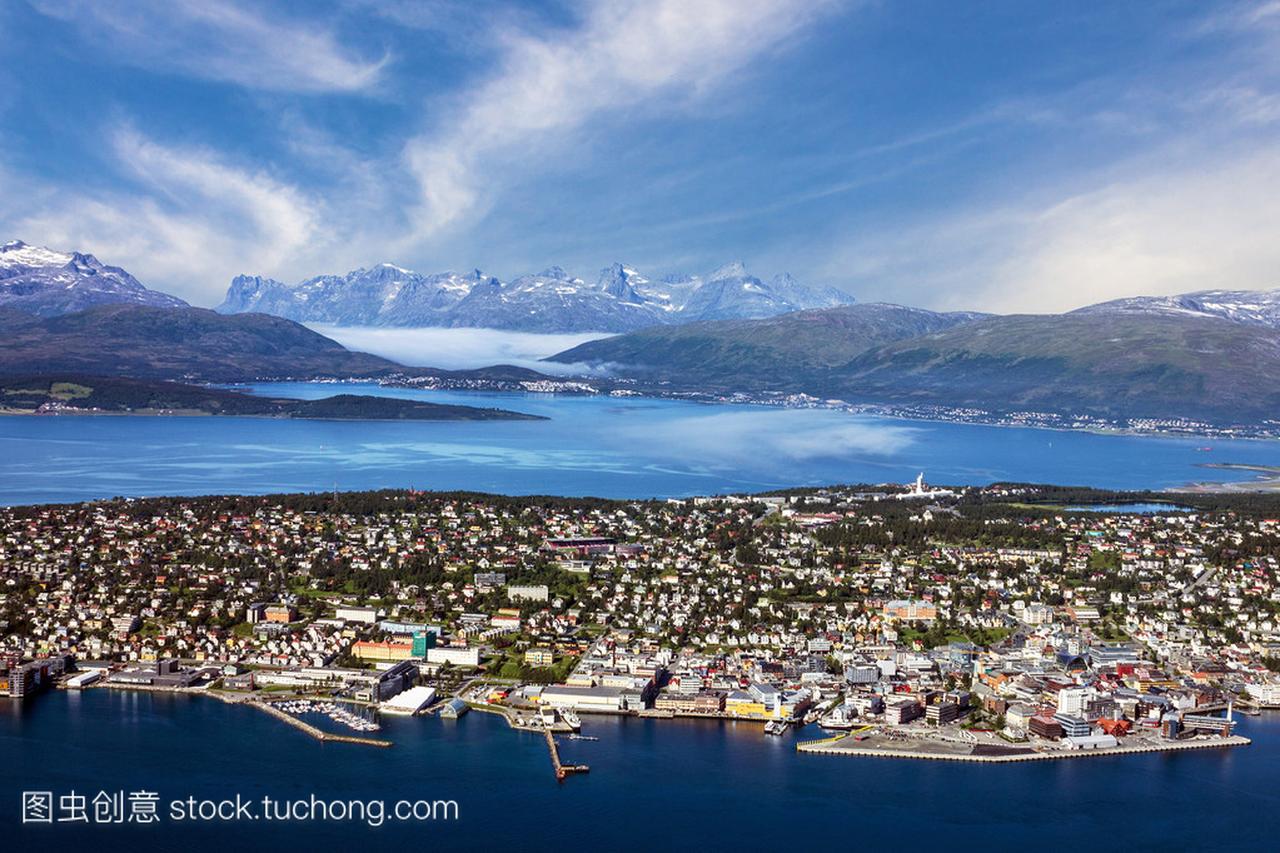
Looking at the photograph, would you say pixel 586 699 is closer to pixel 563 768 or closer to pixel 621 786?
pixel 563 768

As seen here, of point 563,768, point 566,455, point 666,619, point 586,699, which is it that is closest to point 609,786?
point 563,768

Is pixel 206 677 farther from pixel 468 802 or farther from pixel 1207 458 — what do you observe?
pixel 1207 458

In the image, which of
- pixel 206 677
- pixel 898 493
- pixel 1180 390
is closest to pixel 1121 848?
pixel 206 677

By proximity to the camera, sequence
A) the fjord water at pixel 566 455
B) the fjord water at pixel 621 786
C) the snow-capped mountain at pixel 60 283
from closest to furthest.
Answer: the fjord water at pixel 621 786 → the fjord water at pixel 566 455 → the snow-capped mountain at pixel 60 283

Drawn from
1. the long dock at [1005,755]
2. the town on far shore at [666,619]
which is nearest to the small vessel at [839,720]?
the town on far shore at [666,619]

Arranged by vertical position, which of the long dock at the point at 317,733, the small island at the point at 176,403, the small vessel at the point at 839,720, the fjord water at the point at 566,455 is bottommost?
the long dock at the point at 317,733

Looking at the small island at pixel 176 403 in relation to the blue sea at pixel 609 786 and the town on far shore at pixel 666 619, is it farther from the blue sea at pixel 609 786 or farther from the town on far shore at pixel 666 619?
the blue sea at pixel 609 786
